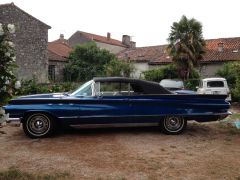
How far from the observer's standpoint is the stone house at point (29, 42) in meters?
29.4

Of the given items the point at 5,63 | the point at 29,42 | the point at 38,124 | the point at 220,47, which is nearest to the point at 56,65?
the point at 29,42

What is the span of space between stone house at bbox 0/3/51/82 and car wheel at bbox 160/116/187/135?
2276cm

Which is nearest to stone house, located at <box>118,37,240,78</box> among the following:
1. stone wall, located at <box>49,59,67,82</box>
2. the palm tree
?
the palm tree

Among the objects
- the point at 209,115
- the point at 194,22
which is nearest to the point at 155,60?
the point at 194,22

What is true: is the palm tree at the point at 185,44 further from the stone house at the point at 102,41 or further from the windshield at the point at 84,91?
the stone house at the point at 102,41

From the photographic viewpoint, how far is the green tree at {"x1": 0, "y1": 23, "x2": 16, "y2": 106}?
4723mm

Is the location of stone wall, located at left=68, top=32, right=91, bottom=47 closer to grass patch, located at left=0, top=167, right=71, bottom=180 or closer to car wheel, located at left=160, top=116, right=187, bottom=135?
car wheel, located at left=160, top=116, right=187, bottom=135

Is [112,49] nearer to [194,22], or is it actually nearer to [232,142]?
[194,22]

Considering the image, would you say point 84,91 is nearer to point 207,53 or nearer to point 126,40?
point 207,53

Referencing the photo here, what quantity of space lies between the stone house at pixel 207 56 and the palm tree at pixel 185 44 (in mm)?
1991

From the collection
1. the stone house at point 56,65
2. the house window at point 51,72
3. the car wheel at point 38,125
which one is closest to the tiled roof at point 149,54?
the stone house at point 56,65

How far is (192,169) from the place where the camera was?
557 centimetres

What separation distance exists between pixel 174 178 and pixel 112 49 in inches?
1867

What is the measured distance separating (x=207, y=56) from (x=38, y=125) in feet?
96.2
